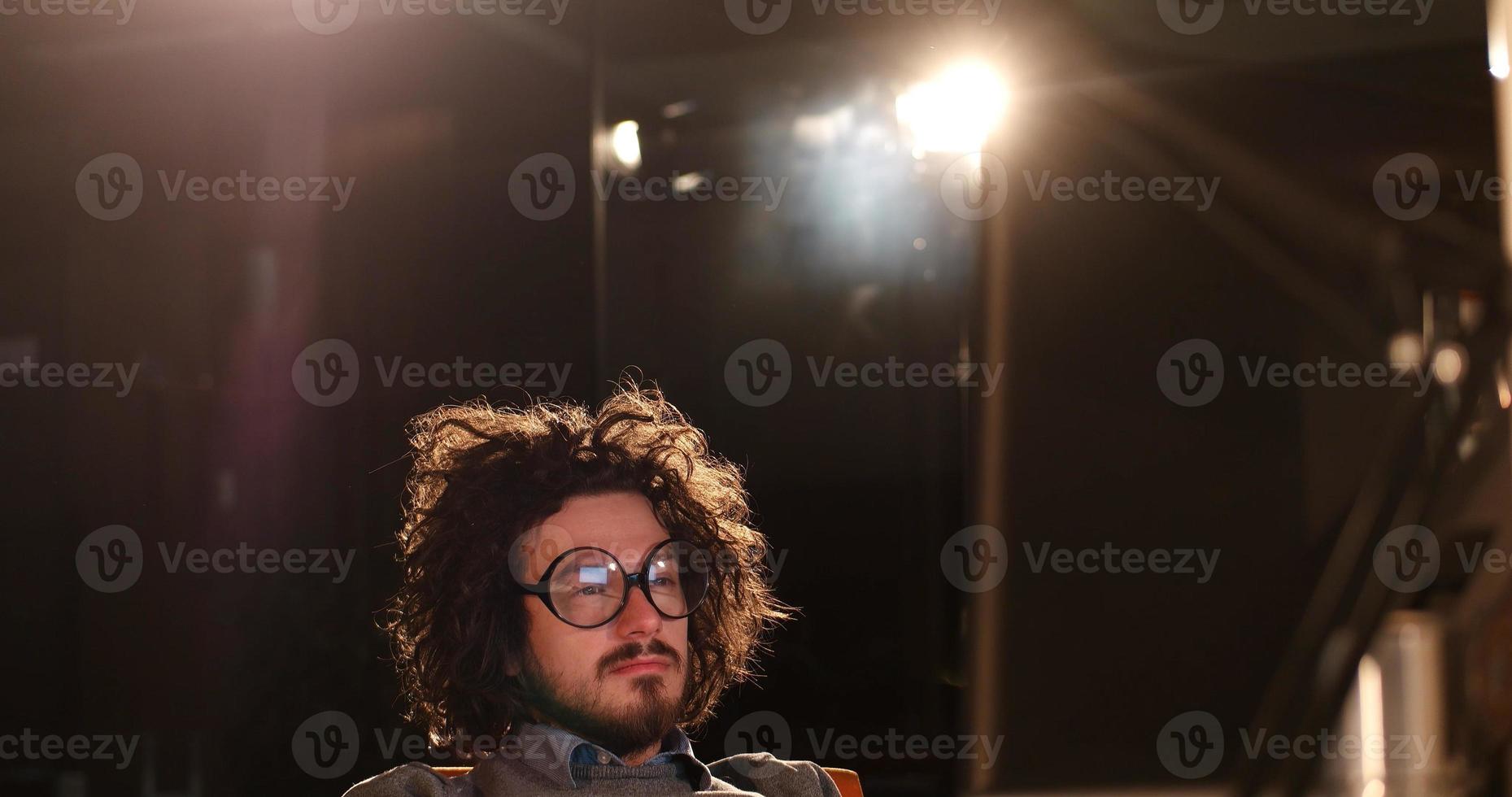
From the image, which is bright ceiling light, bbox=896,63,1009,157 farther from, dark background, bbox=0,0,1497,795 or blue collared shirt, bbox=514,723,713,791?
blue collared shirt, bbox=514,723,713,791

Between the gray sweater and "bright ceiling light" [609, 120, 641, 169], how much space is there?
56.0 inches

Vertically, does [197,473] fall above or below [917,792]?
above

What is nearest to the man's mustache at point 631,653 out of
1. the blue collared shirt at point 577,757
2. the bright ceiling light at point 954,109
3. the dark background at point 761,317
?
the blue collared shirt at point 577,757

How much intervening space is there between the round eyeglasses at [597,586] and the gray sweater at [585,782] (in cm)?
22

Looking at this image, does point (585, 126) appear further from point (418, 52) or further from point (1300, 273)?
point (1300, 273)

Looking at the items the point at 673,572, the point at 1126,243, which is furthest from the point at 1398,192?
the point at 673,572

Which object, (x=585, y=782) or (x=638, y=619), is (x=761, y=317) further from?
(x=585, y=782)

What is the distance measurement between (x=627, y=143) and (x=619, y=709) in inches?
55.9

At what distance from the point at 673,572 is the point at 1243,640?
194 centimetres

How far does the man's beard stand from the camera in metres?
1.63

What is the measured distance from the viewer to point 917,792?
102 inches

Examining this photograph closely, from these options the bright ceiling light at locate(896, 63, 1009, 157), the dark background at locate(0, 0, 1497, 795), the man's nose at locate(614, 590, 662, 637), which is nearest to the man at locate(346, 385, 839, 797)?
the man's nose at locate(614, 590, 662, 637)

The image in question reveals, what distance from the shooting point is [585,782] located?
161 centimetres

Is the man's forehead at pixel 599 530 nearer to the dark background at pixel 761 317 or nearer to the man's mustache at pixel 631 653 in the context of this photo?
the man's mustache at pixel 631 653
